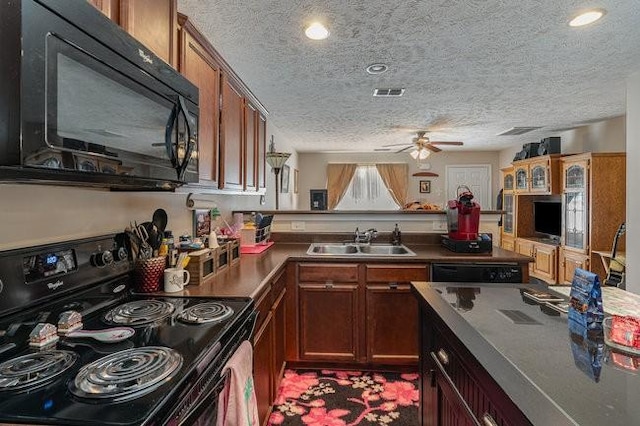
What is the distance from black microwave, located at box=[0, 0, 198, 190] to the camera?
2.02ft

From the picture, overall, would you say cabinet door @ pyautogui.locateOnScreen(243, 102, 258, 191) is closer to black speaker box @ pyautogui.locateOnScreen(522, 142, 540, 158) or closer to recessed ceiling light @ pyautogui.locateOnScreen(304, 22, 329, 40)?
recessed ceiling light @ pyautogui.locateOnScreen(304, 22, 329, 40)

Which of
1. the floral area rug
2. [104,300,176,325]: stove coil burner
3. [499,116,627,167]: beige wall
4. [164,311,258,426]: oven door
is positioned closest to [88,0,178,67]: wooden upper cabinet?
[104,300,176,325]: stove coil burner

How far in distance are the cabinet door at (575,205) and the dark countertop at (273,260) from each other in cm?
225

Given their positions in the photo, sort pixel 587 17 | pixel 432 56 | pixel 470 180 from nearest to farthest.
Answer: pixel 587 17
pixel 432 56
pixel 470 180

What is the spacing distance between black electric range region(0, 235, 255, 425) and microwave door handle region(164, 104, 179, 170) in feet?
1.54

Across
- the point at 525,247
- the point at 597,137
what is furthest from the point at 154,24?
the point at 525,247

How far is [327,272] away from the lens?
2502mm

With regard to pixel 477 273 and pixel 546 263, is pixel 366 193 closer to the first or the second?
pixel 546 263

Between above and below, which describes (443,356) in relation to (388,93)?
below

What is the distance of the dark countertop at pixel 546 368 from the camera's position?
626 millimetres

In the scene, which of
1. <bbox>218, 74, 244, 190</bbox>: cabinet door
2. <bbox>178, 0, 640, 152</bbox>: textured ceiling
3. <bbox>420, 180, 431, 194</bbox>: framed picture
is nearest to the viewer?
<bbox>178, 0, 640, 152</bbox>: textured ceiling

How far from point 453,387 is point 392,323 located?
4.55 ft

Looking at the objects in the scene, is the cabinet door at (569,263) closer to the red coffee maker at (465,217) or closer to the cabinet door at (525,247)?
the cabinet door at (525,247)

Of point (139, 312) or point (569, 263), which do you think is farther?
point (569, 263)
